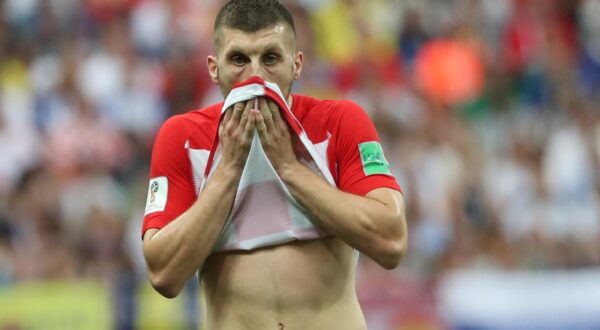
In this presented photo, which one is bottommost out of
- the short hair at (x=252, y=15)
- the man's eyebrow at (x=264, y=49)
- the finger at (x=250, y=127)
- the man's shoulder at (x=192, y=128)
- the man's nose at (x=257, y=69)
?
the man's shoulder at (x=192, y=128)

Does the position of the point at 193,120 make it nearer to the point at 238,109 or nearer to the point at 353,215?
the point at 238,109

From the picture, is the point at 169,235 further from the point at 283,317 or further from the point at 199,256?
the point at 283,317

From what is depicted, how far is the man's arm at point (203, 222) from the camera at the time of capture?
3.75 m

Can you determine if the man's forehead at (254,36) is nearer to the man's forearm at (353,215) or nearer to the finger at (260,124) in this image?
the finger at (260,124)

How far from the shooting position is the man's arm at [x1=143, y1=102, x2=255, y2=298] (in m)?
3.75

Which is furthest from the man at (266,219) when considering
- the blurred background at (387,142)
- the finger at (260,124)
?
the blurred background at (387,142)

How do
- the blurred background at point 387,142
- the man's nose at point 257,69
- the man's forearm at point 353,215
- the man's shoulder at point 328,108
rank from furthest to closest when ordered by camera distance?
the blurred background at point 387,142 → the man's shoulder at point 328,108 → the man's nose at point 257,69 → the man's forearm at point 353,215

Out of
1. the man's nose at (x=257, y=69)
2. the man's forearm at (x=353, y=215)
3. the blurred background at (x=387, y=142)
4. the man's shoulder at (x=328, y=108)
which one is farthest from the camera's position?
the blurred background at (x=387, y=142)

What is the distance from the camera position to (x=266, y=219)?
392 cm

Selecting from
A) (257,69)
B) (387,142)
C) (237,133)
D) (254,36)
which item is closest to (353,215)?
(237,133)

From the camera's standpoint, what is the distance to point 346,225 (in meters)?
3.72

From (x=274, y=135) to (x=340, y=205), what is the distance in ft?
1.02

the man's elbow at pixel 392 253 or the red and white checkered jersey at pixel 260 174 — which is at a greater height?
the red and white checkered jersey at pixel 260 174

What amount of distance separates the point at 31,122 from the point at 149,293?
285 cm
